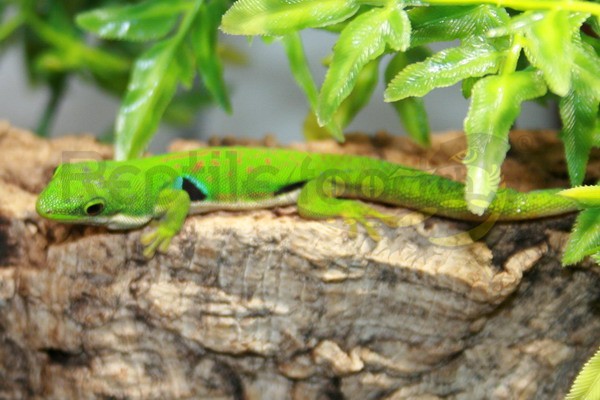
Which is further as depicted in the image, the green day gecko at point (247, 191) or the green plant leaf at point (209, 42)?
the green plant leaf at point (209, 42)

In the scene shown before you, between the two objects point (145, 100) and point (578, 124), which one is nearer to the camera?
point (578, 124)

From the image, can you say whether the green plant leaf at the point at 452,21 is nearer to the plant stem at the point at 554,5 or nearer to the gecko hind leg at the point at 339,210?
the plant stem at the point at 554,5

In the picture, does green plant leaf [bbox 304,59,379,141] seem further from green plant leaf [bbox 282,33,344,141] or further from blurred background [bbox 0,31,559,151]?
blurred background [bbox 0,31,559,151]

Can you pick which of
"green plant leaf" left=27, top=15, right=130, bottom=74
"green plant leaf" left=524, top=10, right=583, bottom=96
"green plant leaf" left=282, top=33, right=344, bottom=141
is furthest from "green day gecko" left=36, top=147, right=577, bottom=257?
"green plant leaf" left=27, top=15, right=130, bottom=74

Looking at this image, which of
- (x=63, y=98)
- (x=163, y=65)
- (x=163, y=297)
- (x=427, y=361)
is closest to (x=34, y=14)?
(x=63, y=98)

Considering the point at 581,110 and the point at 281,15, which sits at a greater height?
the point at 281,15

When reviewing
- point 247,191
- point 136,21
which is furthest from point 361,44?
point 136,21

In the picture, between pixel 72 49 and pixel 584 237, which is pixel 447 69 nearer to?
pixel 584 237

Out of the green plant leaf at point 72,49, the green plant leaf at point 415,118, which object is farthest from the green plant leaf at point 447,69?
the green plant leaf at point 72,49
